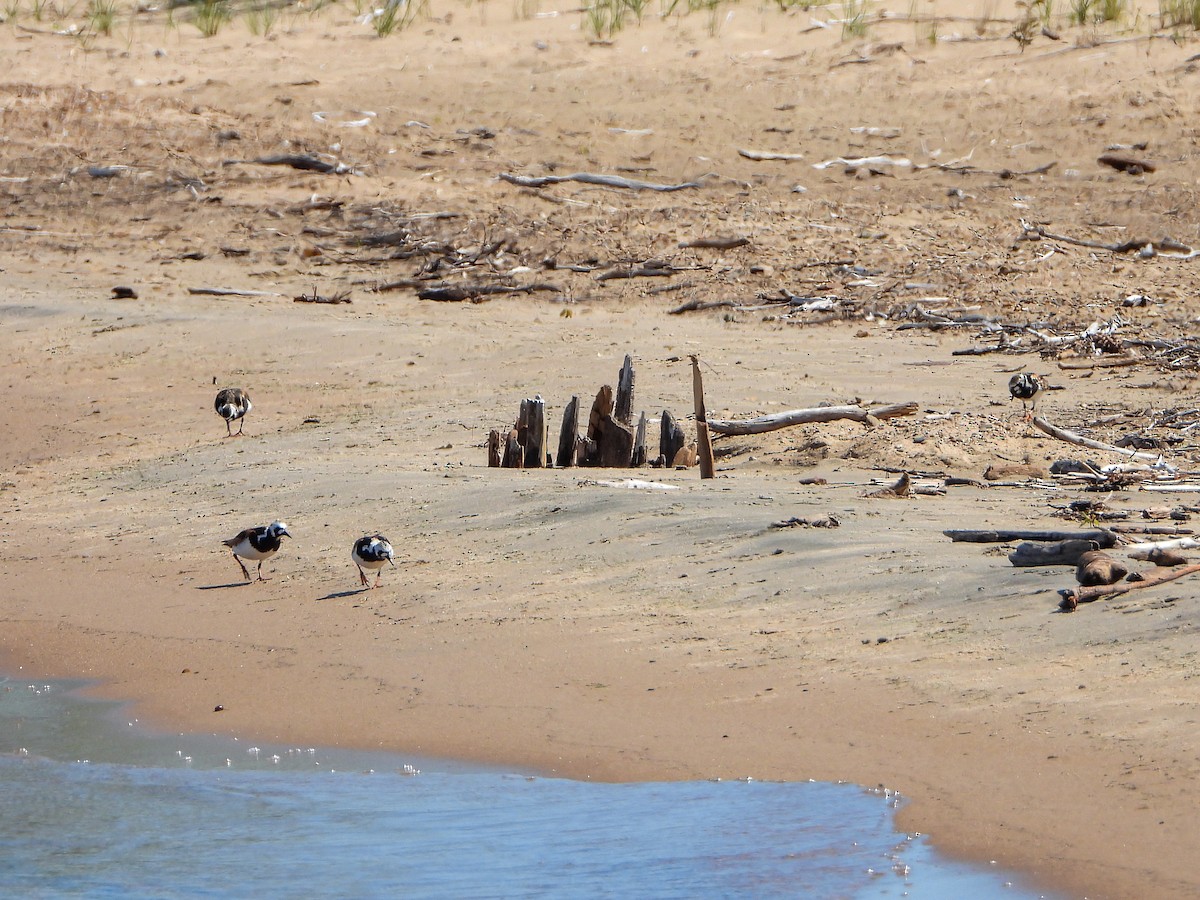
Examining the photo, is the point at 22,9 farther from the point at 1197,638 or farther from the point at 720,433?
the point at 1197,638

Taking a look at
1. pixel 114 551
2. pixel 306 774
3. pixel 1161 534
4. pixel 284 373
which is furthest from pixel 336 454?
pixel 1161 534

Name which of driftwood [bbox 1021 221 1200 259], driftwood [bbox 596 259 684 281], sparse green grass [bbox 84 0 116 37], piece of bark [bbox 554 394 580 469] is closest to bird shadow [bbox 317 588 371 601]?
piece of bark [bbox 554 394 580 469]

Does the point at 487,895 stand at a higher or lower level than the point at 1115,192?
lower

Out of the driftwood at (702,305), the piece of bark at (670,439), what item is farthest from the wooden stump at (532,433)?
the driftwood at (702,305)

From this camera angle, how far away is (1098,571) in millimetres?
6637

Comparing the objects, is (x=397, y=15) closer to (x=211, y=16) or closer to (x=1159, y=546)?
(x=211, y=16)

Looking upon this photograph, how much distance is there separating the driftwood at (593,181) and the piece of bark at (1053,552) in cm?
1167

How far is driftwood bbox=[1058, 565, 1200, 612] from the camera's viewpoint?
6.58 meters

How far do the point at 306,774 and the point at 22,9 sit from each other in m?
19.7

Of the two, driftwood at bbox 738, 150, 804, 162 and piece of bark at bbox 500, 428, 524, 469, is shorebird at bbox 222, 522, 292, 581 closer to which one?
piece of bark at bbox 500, 428, 524, 469

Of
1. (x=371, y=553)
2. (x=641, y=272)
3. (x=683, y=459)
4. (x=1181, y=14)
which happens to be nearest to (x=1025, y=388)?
(x=683, y=459)

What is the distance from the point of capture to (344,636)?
7801mm

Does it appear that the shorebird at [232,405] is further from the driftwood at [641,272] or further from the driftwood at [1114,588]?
the driftwood at [1114,588]

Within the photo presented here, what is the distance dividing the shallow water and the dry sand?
0.20 metres
